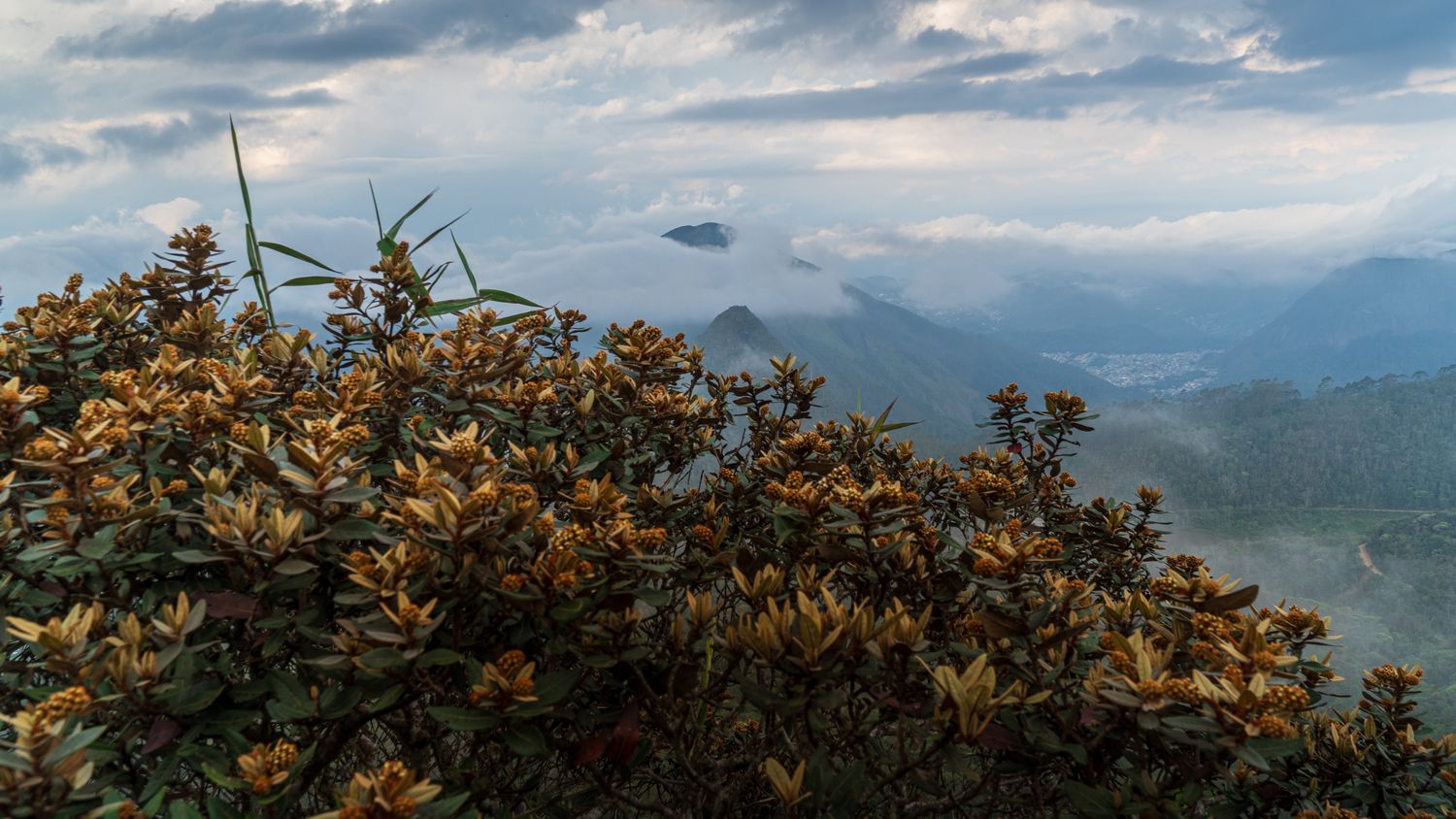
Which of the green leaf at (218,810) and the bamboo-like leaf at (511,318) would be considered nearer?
the green leaf at (218,810)

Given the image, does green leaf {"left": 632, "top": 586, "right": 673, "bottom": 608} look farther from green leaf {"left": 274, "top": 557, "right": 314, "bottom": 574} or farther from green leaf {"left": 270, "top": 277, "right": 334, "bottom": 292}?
green leaf {"left": 270, "top": 277, "right": 334, "bottom": 292}

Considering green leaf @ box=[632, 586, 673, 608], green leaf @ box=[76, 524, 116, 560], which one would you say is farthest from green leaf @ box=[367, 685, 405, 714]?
green leaf @ box=[76, 524, 116, 560]

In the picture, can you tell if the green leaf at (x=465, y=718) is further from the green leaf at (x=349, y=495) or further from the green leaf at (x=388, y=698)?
the green leaf at (x=349, y=495)

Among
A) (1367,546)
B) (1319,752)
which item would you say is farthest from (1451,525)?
(1319,752)

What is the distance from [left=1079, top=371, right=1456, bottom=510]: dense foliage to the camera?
115000mm

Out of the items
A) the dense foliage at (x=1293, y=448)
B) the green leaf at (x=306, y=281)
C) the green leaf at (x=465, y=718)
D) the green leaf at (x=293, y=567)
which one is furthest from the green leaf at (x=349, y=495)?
the dense foliage at (x=1293, y=448)

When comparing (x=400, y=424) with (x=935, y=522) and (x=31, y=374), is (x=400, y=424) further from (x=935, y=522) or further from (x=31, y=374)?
(x=935, y=522)

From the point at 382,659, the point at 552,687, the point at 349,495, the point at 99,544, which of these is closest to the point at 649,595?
the point at 552,687

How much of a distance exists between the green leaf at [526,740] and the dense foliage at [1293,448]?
341 ft

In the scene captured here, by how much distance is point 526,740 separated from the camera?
2223 millimetres

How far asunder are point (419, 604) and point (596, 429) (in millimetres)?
1698

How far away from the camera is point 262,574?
2404 millimetres

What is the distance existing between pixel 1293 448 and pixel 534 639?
154m

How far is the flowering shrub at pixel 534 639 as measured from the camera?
2176 millimetres
